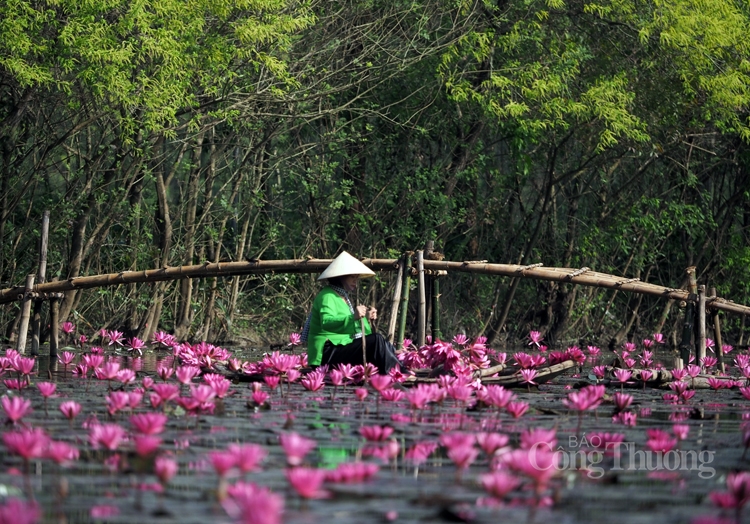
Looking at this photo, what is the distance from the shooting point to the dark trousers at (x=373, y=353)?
28.0 feet

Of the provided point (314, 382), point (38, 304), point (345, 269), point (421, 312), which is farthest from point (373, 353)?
point (38, 304)

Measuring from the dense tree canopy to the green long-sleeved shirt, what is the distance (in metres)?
4.14

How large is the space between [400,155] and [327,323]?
957 cm

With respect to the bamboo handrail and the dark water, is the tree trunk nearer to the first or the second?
the bamboo handrail

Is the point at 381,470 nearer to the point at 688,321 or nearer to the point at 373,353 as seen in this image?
the point at 373,353

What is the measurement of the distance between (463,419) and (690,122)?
1248cm

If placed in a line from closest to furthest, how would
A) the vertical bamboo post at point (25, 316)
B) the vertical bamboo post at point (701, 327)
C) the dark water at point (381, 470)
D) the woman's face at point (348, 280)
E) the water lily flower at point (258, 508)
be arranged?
1. the water lily flower at point (258, 508)
2. the dark water at point (381, 470)
3. the woman's face at point (348, 280)
4. the vertical bamboo post at point (701, 327)
5. the vertical bamboo post at point (25, 316)

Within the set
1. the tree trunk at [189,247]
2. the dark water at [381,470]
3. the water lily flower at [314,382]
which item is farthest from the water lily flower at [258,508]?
the tree trunk at [189,247]

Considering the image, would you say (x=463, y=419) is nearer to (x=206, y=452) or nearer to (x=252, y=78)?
(x=206, y=452)

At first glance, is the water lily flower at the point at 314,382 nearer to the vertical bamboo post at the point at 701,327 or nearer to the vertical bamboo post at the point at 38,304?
the vertical bamboo post at the point at 701,327

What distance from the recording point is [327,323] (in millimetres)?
9094

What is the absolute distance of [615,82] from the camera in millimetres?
16281

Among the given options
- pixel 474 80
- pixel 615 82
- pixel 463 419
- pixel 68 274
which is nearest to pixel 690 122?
pixel 615 82

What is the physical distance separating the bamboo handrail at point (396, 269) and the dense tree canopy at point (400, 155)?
1819mm
